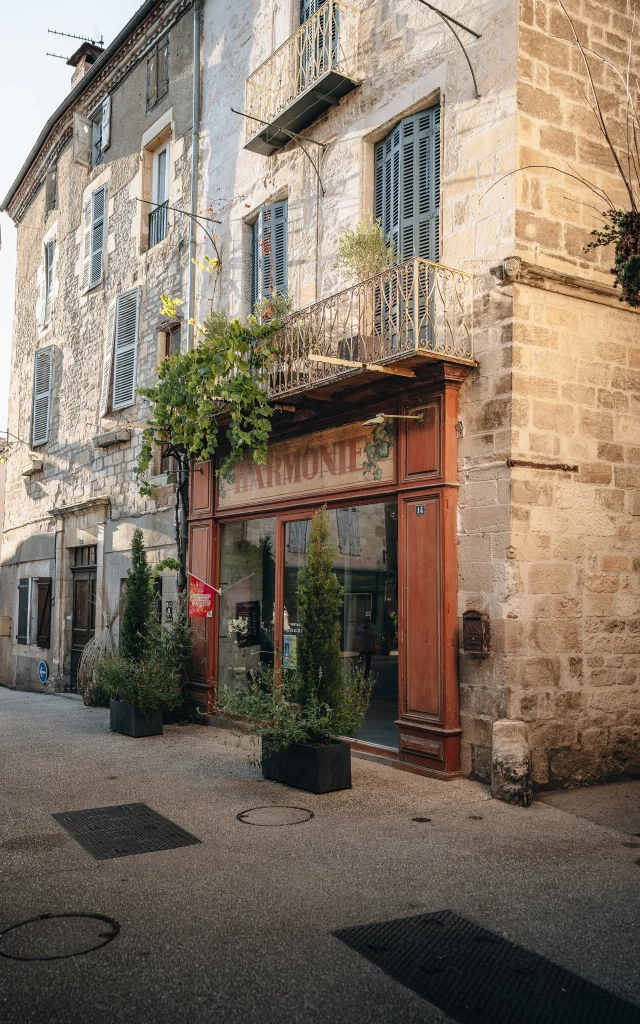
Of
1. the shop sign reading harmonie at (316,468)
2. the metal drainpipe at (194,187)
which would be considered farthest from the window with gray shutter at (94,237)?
the shop sign reading harmonie at (316,468)

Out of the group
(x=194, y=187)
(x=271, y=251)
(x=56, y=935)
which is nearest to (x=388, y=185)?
(x=271, y=251)

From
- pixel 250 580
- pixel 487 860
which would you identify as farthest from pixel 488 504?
pixel 250 580

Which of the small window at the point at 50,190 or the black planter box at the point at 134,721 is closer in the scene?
the black planter box at the point at 134,721

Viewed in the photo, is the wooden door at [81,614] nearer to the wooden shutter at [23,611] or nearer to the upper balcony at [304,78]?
the wooden shutter at [23,611]

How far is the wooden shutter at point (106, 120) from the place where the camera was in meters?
16.5

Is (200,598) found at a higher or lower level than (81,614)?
higher

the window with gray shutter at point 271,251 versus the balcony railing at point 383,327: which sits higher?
the window with gray shutter at point 271,251

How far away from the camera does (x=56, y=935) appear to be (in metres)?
4.09

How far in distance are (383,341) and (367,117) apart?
9.59ft

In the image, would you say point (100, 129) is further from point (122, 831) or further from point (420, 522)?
point (122, 831)

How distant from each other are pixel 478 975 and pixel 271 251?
361 inches

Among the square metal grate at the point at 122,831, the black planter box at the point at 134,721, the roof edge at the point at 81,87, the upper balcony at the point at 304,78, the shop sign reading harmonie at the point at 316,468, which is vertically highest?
the roof edge at the point at 81,87

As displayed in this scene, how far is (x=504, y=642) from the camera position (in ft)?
23.6

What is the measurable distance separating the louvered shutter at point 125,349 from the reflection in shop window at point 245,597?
4.39m
